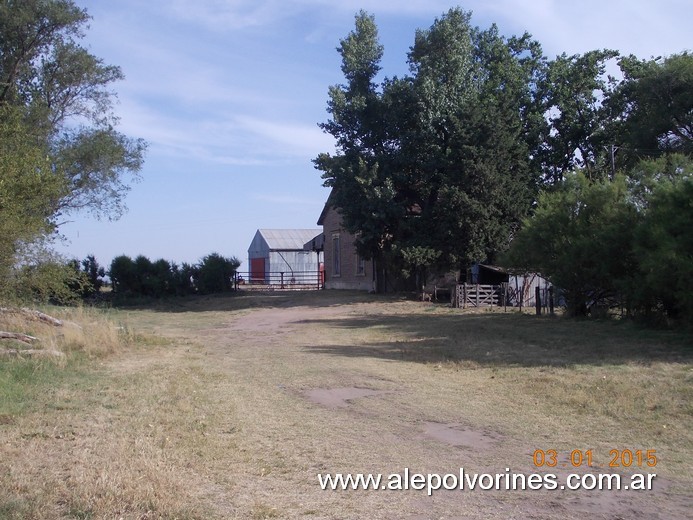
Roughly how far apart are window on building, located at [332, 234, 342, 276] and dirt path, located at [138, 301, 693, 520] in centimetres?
2608

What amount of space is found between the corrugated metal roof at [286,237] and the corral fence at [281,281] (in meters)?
5.69

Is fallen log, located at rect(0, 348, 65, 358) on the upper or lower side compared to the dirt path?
upper

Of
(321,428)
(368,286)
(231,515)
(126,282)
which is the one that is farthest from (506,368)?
(126,282)

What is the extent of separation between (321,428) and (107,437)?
257 centimetres

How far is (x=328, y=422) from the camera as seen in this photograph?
29.5 ft

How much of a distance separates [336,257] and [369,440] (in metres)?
34.8

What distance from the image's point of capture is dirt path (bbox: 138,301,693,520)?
231 inches

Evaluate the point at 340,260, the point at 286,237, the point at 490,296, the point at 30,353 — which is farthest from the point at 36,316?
the point at 286,237

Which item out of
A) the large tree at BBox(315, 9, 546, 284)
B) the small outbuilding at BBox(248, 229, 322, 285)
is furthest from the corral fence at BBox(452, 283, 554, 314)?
the small outbuilding at BBox(248, 229, 322, 285)

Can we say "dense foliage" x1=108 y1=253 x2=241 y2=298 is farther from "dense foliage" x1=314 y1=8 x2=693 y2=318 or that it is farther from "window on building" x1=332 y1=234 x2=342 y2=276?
"dense foliage" x1=314 y1=8 x2=693 y2=318

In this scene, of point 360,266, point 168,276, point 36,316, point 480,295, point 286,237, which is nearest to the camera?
→ point 36,316

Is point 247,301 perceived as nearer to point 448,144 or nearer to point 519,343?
point 448,144

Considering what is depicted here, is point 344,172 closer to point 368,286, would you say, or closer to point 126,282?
point 368,286

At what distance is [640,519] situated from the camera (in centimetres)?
556
